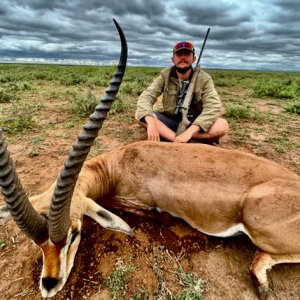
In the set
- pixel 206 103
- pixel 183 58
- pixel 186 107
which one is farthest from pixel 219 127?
pixel 183 58

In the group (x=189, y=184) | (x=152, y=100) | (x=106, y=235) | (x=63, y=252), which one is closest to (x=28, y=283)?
(x=63, y=252)

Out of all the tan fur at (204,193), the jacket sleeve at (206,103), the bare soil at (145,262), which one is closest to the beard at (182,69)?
the jacket sleeve at (206,103)

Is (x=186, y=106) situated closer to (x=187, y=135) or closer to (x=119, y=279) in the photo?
(x=187, y=135)

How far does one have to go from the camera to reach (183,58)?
621 cm

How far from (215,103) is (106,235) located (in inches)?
140

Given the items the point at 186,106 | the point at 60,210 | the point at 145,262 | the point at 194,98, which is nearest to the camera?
the point at 60,210

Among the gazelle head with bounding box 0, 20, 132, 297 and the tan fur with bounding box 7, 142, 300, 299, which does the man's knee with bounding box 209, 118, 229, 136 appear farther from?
the gazelle head with bounding box 0, 20, 132, 297

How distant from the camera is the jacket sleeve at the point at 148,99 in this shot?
248 inches

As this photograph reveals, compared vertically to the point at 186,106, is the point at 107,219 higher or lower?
lower

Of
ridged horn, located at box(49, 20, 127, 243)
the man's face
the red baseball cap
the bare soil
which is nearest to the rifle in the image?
the man's face

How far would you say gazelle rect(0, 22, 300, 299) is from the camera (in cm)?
274

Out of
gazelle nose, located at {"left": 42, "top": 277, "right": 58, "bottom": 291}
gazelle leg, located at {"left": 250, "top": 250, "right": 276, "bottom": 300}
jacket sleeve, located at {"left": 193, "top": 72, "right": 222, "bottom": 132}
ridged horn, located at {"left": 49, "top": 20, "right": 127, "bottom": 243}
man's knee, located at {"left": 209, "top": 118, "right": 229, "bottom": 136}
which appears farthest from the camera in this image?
man's knee, located at {"left": 209, "top": 118, "right": 229, "bottom": 136}

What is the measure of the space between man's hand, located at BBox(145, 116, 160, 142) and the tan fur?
1.40 metres

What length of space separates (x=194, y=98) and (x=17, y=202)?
15.4ft
